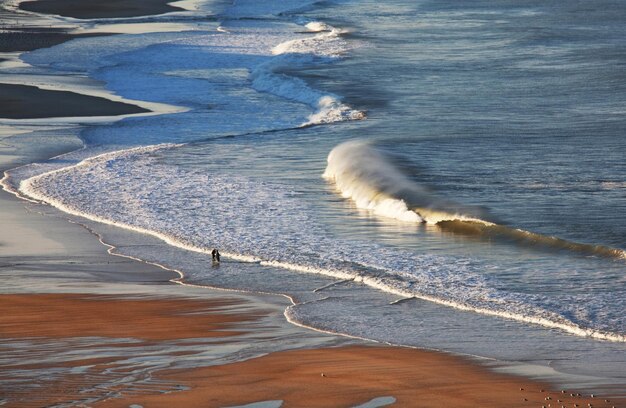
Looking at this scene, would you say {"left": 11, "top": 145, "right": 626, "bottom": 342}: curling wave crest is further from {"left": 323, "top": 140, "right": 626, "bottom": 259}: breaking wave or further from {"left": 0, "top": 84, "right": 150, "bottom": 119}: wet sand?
{"left": 0, "top": 84, "right": 150, "bottom": 119}: wet sand

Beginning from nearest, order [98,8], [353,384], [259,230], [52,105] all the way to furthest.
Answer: [353,384]
[259,230]
[52,105]
[98,8]

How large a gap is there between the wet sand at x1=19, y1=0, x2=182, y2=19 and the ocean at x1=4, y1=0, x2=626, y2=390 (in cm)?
1314

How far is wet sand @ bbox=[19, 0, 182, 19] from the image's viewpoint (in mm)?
45034

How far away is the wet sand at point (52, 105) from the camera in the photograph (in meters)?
21.8

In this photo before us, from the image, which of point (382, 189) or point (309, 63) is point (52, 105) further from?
point (382, 189)

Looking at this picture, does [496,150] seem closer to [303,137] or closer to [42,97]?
[303,137]

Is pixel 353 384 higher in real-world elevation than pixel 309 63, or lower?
higher

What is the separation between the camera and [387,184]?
14844mm

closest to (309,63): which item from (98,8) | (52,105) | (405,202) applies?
(52,105)

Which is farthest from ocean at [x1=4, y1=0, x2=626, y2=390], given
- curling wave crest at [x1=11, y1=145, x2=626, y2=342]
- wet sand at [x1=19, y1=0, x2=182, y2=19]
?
wet sand at [x1=19, y1=0, x2=182, y2=19]

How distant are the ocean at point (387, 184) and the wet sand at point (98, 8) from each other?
13139 mm

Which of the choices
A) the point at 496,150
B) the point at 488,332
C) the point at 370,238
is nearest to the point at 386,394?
the point at 488,332

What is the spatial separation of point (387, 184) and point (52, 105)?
391 inches

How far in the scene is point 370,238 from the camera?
→ 12156mm
